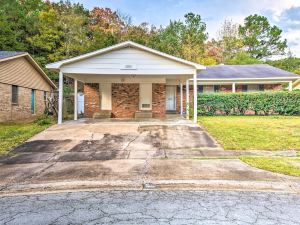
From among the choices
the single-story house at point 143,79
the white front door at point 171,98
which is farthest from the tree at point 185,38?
the white front door at point 171,98

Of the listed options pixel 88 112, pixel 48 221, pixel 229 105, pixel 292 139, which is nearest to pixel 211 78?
pixel 229 105

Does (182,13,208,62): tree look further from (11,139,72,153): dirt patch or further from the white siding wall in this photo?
(11,139,72,153): dirt patch

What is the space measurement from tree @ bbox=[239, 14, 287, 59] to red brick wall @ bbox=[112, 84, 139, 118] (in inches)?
1352

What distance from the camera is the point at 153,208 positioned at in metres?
4.44

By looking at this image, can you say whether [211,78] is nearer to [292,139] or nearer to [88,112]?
[88,112]

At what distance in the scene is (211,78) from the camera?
2402 cm

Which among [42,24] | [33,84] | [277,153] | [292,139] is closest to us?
[277,153]

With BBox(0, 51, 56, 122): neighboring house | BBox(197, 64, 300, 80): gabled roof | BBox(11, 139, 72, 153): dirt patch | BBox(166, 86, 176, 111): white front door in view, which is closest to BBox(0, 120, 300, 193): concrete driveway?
BBox(11, 139, 72, 153): dirt patch

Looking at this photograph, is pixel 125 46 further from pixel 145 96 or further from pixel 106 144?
pixel 106 144

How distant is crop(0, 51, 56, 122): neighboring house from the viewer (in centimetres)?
1770

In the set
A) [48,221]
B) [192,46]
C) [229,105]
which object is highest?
[192,46]

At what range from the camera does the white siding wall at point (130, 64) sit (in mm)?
15055

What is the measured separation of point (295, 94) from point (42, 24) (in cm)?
2566

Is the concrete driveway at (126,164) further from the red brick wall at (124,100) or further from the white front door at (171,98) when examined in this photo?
the white front door at (171,98)
